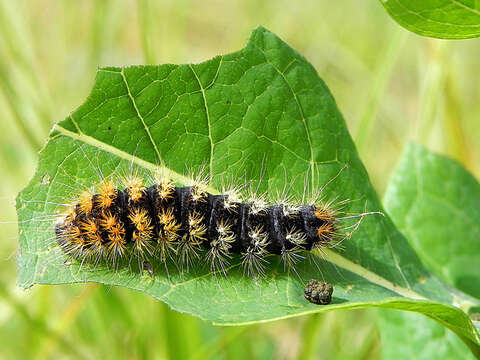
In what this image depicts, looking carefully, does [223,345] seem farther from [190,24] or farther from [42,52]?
[190,24]

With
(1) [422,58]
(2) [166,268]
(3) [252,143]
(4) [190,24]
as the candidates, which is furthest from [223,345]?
(4) [190,24]

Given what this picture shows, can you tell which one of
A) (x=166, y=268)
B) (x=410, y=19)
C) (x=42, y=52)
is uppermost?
(x=410, y=19)

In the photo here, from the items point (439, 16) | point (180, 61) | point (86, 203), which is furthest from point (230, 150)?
point (180, 61)

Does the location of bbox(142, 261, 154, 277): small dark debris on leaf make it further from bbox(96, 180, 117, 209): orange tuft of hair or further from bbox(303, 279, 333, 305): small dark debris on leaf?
bbox(303, 279, 333, 305): small dark debris on leaf

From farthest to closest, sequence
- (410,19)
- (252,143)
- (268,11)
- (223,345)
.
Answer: (268,11) → (223,345) → (252,143) → (410,19)

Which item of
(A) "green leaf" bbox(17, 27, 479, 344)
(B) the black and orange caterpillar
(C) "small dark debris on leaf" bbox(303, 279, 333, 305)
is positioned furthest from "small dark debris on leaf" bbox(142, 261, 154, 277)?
(C) "small dark debris on leaf" bbox(303, 279, 333, 305)

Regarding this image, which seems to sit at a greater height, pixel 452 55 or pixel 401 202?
pixel 452 55

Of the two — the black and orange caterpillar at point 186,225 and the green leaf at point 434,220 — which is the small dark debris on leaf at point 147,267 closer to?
the black and orange caterpillar at point 186,225
